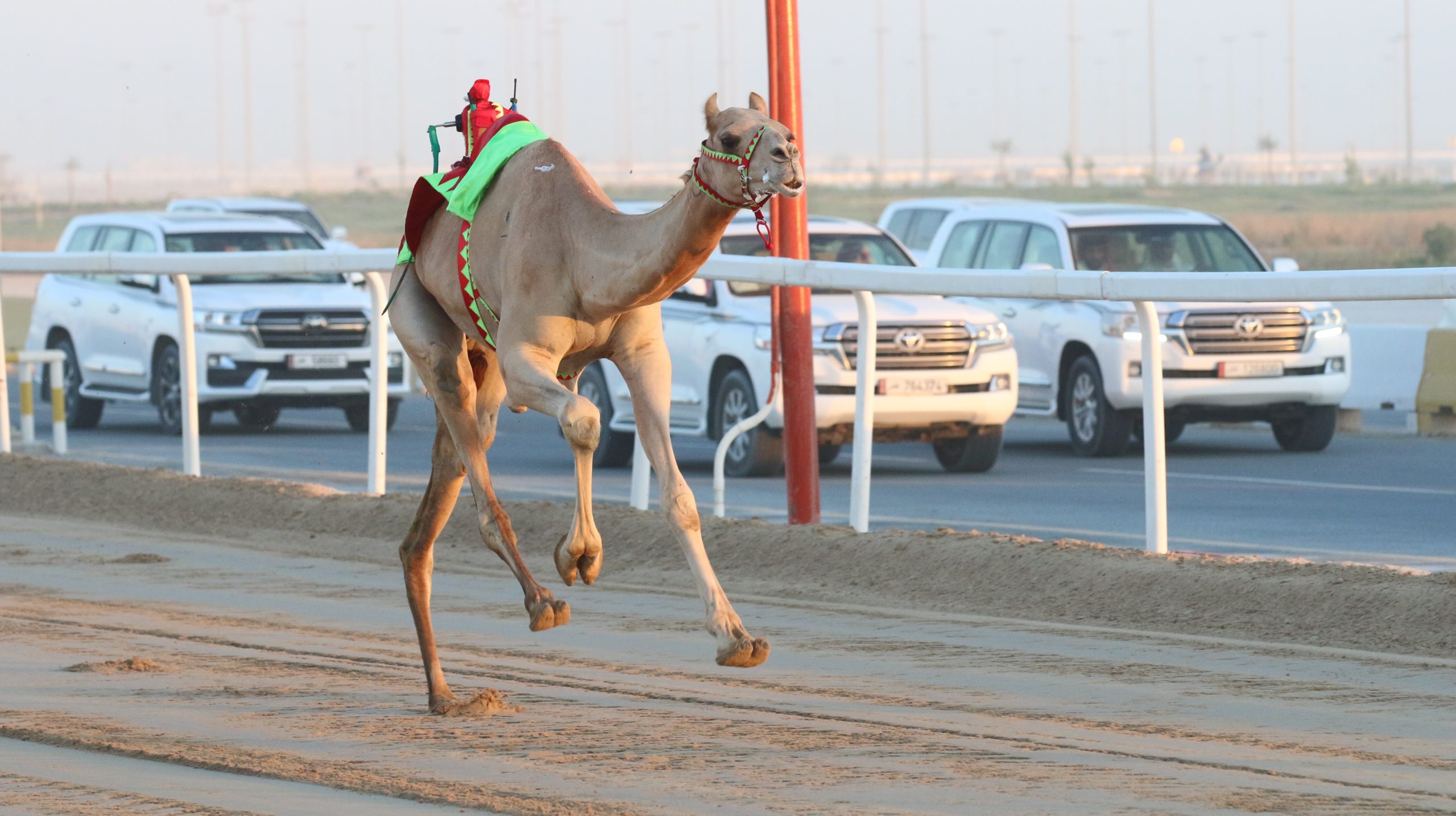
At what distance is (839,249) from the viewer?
1850cm

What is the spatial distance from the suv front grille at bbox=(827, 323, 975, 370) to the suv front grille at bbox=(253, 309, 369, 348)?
5764mm

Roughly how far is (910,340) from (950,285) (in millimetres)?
6015

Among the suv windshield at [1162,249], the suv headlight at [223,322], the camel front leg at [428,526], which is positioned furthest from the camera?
the suv headlight at [223,322]

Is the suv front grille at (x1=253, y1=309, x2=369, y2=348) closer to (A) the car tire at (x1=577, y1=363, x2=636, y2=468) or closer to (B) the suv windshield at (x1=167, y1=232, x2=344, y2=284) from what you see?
(B) the suv windshield at (x1=167, y1=232, x2=344, y2=284)

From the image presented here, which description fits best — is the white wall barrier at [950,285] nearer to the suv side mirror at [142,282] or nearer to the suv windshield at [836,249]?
the suv windshield at [836,249]

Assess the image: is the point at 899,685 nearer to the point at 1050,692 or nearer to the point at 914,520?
A: the point at 1050,692

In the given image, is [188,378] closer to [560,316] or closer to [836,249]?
[836,249]

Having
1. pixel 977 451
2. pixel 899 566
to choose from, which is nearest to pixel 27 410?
pixel 977 451

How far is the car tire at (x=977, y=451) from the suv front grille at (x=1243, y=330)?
1.99m

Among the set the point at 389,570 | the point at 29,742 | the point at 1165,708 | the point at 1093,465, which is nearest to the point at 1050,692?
the point at 1165,708

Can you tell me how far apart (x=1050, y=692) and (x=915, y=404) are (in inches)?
368

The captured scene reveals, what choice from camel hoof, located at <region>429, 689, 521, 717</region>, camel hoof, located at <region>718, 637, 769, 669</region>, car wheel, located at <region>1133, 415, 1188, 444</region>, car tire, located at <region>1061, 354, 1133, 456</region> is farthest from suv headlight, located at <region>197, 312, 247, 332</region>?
camel hoof, located at <region>718, 637, 769, 669</region>

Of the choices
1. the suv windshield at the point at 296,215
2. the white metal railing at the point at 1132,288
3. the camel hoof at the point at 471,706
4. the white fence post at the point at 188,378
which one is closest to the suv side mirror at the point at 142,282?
the white fence post at the point at 188,378

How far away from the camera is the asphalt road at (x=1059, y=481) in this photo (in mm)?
13062
